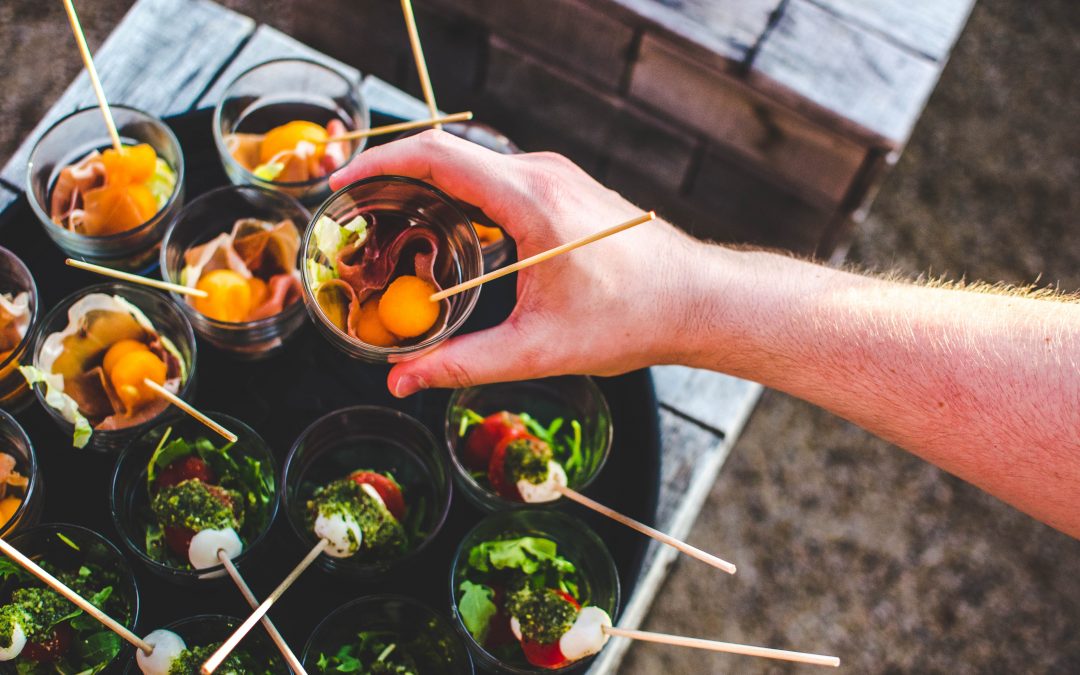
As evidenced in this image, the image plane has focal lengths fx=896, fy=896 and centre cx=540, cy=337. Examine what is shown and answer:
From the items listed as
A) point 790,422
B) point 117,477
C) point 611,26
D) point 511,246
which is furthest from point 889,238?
point 117,477

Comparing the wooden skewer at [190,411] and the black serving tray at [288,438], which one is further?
the black serving tray at [288,438]

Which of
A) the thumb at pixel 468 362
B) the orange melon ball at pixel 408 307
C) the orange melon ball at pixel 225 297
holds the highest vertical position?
the orange melon ball at pixel 408 307

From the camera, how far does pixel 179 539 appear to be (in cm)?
138

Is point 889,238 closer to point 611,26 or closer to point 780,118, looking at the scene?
point 780,118

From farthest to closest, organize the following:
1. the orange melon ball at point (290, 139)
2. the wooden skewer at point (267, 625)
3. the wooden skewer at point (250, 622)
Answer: the orange melon ball at point (290, 139) → the wooden skewer at point (267, 625) → the wooden skewer at point (250, 622)

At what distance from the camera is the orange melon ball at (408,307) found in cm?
139

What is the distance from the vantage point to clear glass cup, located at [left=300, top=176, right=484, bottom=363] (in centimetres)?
133

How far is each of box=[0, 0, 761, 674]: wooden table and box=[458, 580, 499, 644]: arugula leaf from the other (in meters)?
0.47

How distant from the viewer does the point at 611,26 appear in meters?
2.45

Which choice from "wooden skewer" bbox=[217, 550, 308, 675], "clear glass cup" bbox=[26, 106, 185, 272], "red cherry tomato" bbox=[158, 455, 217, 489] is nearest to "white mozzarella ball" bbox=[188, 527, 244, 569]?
"wooden skewer" bbox=[217, 550, 308, 675]

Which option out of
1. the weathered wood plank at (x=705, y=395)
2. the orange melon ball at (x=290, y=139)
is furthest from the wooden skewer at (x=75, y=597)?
the weathered wood plank at (x=705, y=395)

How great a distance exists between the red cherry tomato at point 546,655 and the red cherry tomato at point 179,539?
0.54m

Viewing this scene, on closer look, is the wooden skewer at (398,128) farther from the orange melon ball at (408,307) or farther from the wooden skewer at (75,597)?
the wooden skewer at (75,597)

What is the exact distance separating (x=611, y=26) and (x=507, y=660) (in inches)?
68.0
